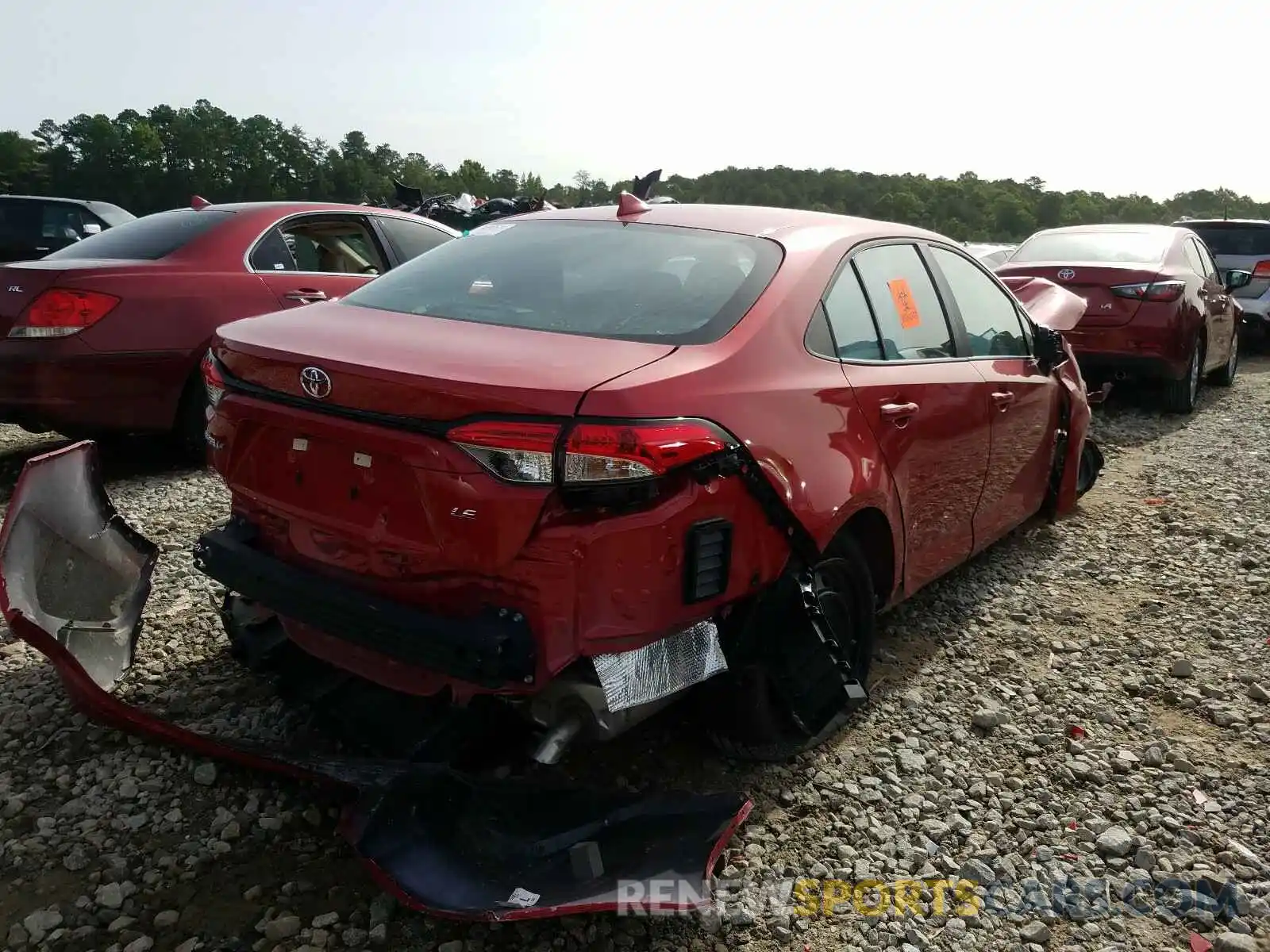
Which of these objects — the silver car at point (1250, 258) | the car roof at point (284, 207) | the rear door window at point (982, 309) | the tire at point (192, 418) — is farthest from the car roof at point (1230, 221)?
the tire at point (192, 418)

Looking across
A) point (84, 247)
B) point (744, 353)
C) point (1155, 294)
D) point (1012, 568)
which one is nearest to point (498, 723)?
point (744, 353)

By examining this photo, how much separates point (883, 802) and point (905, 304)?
1660mm

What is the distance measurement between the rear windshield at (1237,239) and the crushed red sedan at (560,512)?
1091 centimetres

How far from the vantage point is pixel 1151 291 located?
7797 mm

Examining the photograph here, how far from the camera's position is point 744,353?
8.42 ft

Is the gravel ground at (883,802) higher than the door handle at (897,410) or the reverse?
the reverse

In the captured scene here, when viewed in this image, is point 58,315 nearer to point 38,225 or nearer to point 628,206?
point 628,206

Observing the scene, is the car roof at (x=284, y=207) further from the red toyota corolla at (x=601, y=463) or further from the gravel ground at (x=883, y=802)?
the red toyota corolla at (x=601, y=463)

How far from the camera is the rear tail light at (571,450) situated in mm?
2154

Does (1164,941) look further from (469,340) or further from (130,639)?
(130,639)

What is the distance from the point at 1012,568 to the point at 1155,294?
4.25 m

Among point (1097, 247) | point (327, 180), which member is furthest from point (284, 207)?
point (327, 180)

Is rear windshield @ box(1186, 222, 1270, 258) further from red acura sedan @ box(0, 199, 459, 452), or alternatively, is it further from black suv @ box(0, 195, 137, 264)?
black suv @ box(0, 195, 137, 264)

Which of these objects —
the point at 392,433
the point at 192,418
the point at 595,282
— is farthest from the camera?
the point at 192,418
